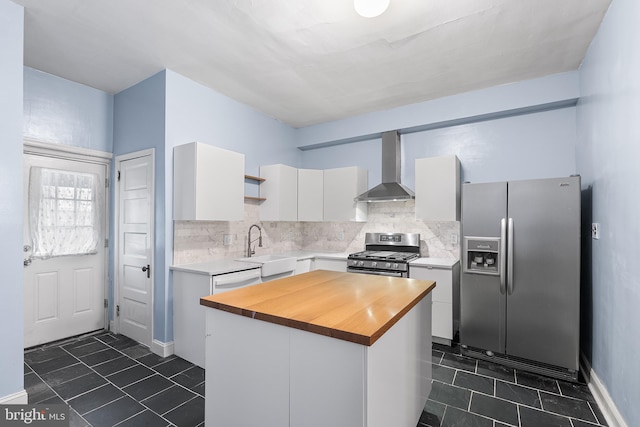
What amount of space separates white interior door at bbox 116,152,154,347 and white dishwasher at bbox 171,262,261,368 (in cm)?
37

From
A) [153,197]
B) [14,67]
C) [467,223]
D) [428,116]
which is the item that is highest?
[428,116]

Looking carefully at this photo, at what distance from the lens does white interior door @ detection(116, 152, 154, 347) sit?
324cm

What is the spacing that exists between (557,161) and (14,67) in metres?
4.94

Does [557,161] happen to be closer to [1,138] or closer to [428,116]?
[428,116]

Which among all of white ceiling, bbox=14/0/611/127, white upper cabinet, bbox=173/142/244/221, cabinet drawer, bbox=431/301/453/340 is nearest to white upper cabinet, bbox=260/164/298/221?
white upper cabinet, bbox=173/142/244/221

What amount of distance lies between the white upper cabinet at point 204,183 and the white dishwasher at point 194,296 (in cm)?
→ 56

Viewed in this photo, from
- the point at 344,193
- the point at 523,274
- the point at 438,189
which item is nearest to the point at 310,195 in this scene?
the point at 344,193

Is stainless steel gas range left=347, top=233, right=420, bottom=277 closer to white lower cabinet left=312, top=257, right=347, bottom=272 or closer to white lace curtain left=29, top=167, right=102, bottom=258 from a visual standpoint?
white lower cabinet left=312, top=257, right=347, bottom=272

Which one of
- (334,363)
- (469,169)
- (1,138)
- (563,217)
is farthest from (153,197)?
(563,217)

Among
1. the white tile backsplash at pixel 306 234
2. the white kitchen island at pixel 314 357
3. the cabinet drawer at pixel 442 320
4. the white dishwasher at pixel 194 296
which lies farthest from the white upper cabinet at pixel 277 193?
the white kitchen island at pixel 314 357

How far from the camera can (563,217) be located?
2725 mm

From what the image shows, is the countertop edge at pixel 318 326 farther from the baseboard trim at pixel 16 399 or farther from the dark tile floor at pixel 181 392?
the baseboard trim at pixel 16 399

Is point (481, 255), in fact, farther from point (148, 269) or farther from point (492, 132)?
point (148, 269)

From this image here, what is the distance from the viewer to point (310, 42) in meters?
2.64
